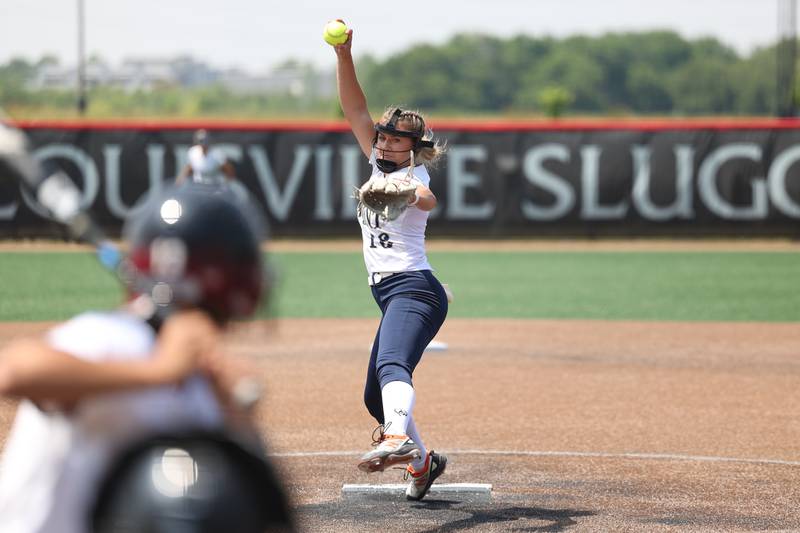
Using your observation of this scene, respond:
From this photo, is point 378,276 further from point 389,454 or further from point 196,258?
point 196,258

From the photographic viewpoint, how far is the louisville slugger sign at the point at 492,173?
80.0 feet

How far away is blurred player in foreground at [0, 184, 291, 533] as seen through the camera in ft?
7.10

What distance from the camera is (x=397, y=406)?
18.9ft

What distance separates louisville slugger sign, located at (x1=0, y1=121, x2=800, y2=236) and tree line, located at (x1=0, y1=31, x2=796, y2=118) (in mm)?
86857

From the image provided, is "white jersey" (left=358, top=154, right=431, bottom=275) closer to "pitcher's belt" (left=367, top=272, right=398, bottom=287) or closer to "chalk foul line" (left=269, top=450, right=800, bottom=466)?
"pitcher's belt" (left=367, top=272, right=398, bottom=287)

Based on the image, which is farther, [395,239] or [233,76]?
[233,76]

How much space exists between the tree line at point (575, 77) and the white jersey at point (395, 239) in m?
106

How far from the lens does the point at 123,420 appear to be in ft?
7.25

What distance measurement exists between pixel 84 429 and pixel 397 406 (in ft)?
11.8

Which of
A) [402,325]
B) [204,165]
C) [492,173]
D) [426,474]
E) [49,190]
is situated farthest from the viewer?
[492,173]

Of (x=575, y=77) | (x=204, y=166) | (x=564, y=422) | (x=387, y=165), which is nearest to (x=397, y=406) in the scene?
(x=387, y=165)

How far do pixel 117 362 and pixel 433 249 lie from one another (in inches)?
856

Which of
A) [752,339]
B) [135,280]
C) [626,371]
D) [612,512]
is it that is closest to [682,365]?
[626,371]

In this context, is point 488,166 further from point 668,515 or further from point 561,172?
point 668,515
